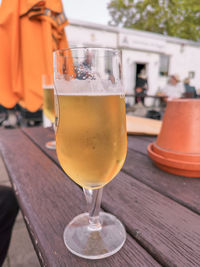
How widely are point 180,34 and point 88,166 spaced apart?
18207 mm

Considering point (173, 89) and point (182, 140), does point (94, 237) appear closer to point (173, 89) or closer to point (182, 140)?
point (182, 140)

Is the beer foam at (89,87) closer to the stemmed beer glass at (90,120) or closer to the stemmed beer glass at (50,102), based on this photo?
the stemmed beer glass at (90,120)

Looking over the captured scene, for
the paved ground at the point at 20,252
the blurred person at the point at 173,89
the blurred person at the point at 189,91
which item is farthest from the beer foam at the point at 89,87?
the blurred person at the point at 173,89

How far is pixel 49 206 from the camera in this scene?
0.59 m

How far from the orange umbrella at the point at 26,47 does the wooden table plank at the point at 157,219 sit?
48.4 inches

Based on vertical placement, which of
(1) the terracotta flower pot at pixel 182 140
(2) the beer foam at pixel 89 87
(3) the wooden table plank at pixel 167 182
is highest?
(2) the beer foam at pixel 89 87

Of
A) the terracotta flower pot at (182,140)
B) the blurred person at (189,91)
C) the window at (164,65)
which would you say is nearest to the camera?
the terracotta flower pot at (182,140)

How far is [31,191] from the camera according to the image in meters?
0.67

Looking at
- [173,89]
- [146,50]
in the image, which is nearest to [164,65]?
[146,50]

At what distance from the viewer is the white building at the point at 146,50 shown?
30.2 feet

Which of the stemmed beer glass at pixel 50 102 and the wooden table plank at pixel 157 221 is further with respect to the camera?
the stemmed beer glass at pixel 50 102

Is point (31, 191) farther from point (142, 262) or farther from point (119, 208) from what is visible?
point (142, 262)

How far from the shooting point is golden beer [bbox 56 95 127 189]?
0.42 m

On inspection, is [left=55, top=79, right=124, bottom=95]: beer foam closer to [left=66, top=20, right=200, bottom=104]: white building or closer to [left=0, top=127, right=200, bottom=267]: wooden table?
[left=0, top=127, right=200, bottom=267]: wooden table
